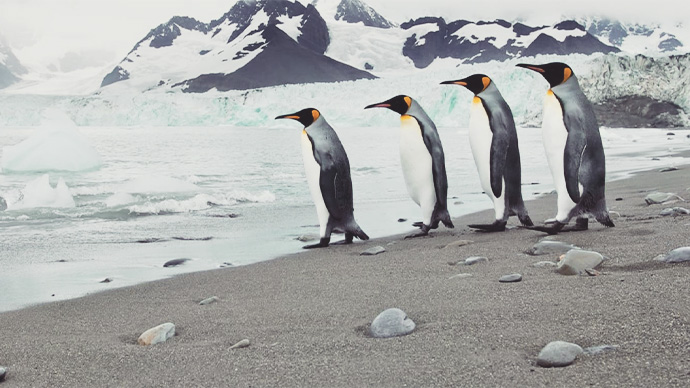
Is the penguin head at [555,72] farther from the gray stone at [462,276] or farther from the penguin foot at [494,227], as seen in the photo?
the gray stone at [462,276]

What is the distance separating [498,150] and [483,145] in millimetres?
143

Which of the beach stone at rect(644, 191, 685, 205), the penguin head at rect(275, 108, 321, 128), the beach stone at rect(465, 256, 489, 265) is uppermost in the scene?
the penguin head at rect(275, 108, 321, 128)

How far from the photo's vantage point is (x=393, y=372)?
164 centimetres

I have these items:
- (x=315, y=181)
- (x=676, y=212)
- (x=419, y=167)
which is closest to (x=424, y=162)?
(x=419, y=167)

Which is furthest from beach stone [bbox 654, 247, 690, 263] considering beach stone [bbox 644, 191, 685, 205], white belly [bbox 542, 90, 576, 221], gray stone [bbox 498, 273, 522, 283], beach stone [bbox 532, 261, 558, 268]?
beach stone [bbox 644, 191, 685, 205]

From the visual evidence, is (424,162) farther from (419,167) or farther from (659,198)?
(659,198)

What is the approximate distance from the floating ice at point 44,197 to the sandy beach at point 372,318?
4621 mm

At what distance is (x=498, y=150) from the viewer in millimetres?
4750

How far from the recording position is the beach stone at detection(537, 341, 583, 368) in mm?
1564

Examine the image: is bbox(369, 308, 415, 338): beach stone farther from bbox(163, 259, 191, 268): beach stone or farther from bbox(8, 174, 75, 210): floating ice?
bbox(8, 174, 75, 210): floating ice

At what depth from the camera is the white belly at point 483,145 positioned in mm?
4773

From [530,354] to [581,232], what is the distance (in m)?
2.49

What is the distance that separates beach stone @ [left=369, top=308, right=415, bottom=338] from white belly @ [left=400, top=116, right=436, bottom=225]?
3.01 meters

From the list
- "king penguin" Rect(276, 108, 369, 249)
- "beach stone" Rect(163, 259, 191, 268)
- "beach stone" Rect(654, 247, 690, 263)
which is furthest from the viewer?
"king penguin" Rect(276, 108, 369, 249)
